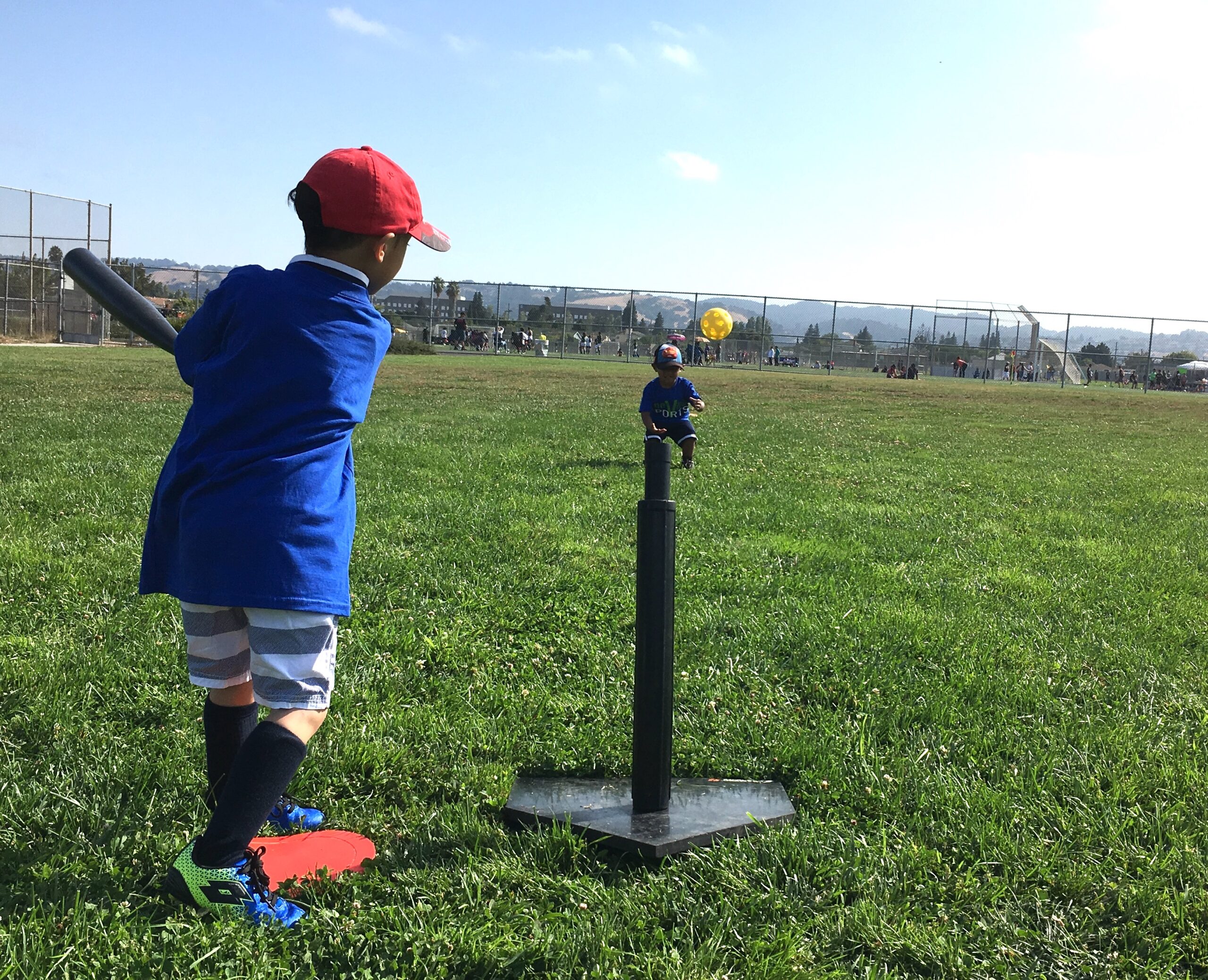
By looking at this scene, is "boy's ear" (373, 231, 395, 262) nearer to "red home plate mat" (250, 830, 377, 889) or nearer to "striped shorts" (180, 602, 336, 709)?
"striped shorts" (180, 602, 336, 709)

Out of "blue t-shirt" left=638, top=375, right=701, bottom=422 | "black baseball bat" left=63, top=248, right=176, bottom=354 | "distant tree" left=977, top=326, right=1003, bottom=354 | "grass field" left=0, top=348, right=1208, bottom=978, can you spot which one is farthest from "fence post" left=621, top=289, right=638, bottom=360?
"black baseball bat" left=63, top=248, right=176, bottom=354

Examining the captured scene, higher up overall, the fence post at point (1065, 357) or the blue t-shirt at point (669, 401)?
the fence post at point (1065, 357)

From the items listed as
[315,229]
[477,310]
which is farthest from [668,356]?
[477,310]

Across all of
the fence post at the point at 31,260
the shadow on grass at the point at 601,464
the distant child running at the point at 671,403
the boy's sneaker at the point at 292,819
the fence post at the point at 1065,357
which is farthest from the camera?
the fence post at the point at 1065,357

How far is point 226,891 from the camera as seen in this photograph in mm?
1988

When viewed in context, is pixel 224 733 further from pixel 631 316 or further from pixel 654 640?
pixel 631 316

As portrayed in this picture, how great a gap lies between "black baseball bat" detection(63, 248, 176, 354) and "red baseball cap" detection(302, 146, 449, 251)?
2.00ft

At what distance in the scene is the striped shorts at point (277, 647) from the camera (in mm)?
2002

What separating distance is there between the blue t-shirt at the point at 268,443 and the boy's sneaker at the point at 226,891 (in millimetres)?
591

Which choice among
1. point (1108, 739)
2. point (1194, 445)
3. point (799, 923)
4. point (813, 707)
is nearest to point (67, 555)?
point (813, 707)

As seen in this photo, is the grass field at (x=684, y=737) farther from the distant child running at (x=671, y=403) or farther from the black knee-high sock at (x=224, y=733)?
the distant child running at (x=671, y=403)

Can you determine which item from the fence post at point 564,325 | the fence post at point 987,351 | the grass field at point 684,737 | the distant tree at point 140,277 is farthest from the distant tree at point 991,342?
the grass field at point 684,737

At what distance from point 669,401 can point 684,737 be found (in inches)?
232

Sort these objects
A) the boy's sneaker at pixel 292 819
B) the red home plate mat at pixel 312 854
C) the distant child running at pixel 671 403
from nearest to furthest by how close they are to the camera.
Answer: the red home plate mat at pixel 312 854 < the boy's sneaker at pixel 292 819 < the distant child running at pixel 671 403
